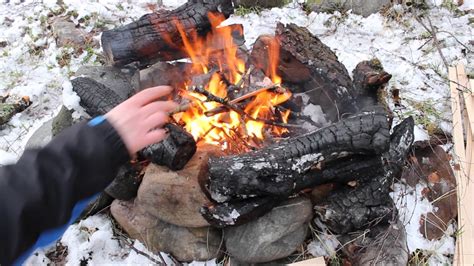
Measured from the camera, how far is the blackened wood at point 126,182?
3.23 metres

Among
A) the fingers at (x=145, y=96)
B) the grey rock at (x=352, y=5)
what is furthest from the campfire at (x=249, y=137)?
the grey rock at (x=352, y=5)

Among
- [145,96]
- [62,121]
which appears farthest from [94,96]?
[145,96]

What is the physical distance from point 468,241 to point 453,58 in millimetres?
2090

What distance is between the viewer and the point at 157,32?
3.79 meters

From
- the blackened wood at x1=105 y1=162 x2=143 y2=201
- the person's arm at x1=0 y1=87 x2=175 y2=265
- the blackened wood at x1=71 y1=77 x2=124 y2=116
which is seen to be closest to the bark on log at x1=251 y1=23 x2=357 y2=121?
the blackened wood at x1=71 y1=77 x2=124 y2=116

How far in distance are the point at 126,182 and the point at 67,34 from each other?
269 centimetres

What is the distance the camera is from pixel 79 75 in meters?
3.94

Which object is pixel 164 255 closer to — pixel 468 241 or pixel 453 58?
pixel 468 241

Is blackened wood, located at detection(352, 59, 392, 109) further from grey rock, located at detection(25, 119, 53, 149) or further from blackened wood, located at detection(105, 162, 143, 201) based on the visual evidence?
grey rock, located at detection(25, 119, 53, 149)

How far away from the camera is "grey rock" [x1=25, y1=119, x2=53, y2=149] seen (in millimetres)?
3849

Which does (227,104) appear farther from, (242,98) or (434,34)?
A: (434,34)

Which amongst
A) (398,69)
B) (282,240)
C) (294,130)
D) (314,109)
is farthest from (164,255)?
(398,69)

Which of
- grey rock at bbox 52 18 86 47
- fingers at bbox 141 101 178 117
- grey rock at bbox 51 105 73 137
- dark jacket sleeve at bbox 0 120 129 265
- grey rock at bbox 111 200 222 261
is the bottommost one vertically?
grey rock at bbox 111 200 222 261

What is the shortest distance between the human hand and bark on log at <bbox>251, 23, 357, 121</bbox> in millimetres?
1848
